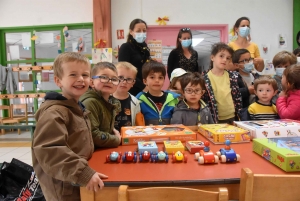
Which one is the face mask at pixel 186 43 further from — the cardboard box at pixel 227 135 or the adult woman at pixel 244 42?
the cardboard box at pixel 227 135

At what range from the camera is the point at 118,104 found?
1.78 m

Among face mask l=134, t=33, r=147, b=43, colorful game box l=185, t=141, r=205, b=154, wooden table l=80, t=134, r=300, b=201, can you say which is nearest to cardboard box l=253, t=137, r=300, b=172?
wooden table l=80, t=134, r=300, b=201

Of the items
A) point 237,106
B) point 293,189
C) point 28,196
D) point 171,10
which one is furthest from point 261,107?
point 171,10

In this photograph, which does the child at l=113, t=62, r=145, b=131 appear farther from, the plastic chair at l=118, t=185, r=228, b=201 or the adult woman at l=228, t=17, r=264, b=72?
the adult woman at l=228, t=17, r=264, b=72

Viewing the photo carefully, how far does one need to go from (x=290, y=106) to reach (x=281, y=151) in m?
0.90

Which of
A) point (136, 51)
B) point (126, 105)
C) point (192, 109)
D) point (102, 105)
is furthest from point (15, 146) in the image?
point (192, 109)

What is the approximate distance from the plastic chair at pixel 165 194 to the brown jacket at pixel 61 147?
0.60 ft

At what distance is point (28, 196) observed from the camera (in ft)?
6.47

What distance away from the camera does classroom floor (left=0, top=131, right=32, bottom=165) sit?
3.83 meters

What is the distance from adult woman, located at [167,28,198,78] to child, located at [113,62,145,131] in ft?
2.82

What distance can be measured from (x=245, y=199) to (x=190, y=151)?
1.33 feet

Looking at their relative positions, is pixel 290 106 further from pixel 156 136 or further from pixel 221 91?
pixel 156 136

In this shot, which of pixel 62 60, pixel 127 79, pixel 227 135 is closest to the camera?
pixel 62 60

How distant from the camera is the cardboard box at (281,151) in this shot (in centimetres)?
97
